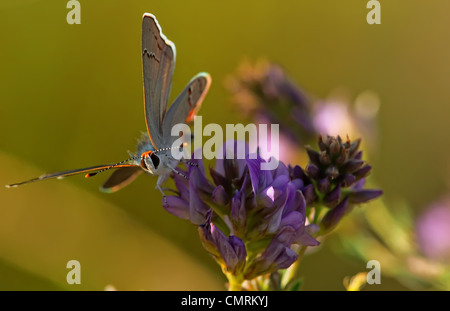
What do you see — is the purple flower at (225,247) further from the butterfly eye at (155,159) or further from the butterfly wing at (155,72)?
the butterfly wing at (155,72)

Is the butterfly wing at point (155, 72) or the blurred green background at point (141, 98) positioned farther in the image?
the blurred green background at point (141, 98)

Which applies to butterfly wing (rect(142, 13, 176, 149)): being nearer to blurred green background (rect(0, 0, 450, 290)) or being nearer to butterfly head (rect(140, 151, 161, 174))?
butterfly head (rect(140, 151, 161, 174))

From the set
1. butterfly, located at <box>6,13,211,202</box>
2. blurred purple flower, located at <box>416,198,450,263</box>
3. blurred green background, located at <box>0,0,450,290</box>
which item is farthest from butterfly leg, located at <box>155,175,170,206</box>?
blurred green background, located at <box>0,0,450,290</box>

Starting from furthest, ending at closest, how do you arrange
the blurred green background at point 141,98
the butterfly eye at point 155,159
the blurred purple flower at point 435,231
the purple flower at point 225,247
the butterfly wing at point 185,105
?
the blurred green background at point 141,98
the blurred purple flower at point 435,231
the butterfly wing at point 185,105
the butterfly eye at point 155,159
the purple flower at point 225,247

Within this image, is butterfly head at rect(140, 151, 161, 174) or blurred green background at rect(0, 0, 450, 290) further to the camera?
blurred green background at rect(0, 0, 450, 290)

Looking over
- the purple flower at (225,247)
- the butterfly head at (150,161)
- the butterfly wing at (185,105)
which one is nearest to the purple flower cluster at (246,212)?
the purple flower at (225,247)

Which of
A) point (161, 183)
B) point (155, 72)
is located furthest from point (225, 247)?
point (155, 72)

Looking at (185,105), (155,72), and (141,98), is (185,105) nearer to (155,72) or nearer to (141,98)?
(155,72)

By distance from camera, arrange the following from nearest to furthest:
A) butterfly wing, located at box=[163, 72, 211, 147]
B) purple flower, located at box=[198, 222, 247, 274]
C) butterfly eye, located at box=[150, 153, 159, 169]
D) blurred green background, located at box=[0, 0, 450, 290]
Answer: purple flower, located at box=[198, 222, 247, 274] → butterfly eye, located at box=[150, 153, 159, 169] → butterfly wing, located at box=[163, 72, 211, 147] → blurred green background, located at box=[0, 0, 450, 290]
